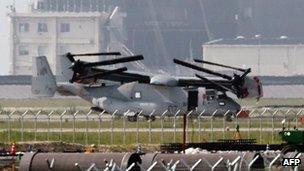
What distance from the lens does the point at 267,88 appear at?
15338 cm

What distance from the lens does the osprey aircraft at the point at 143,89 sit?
8825 cm

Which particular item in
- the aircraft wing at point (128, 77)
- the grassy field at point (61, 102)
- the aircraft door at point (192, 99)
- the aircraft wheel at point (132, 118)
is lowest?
the grassy field at point (61, 102)

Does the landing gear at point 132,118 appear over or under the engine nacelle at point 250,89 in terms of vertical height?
under

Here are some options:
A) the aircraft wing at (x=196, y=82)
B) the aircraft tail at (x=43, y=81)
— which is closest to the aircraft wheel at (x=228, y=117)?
the aircraft wing at (x=196, y=82)

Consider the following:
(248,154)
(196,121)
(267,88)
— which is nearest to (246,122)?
(196,121)

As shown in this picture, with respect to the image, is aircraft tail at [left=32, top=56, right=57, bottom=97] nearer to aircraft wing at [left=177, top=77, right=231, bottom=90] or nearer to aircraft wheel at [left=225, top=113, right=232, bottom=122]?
aircraft wing at [left=177, top=77, right=231, bottom=90]

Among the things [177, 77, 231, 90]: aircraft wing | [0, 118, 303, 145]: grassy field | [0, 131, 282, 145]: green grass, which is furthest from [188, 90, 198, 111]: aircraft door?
[0, 131, 282, 145]: green grass

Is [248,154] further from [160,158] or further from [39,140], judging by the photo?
[39,140]

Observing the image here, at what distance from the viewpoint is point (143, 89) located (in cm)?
9431

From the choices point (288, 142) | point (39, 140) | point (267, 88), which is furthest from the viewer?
point (267, 88)

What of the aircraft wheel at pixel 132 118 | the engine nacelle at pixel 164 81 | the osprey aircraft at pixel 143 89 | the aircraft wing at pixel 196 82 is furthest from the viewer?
the engine nacelle at pixel 164 81

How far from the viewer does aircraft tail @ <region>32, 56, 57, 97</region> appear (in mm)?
95000

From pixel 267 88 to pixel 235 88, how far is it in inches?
2574

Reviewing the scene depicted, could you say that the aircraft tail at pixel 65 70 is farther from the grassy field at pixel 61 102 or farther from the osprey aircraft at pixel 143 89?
the grassy field at pixel 61 102
